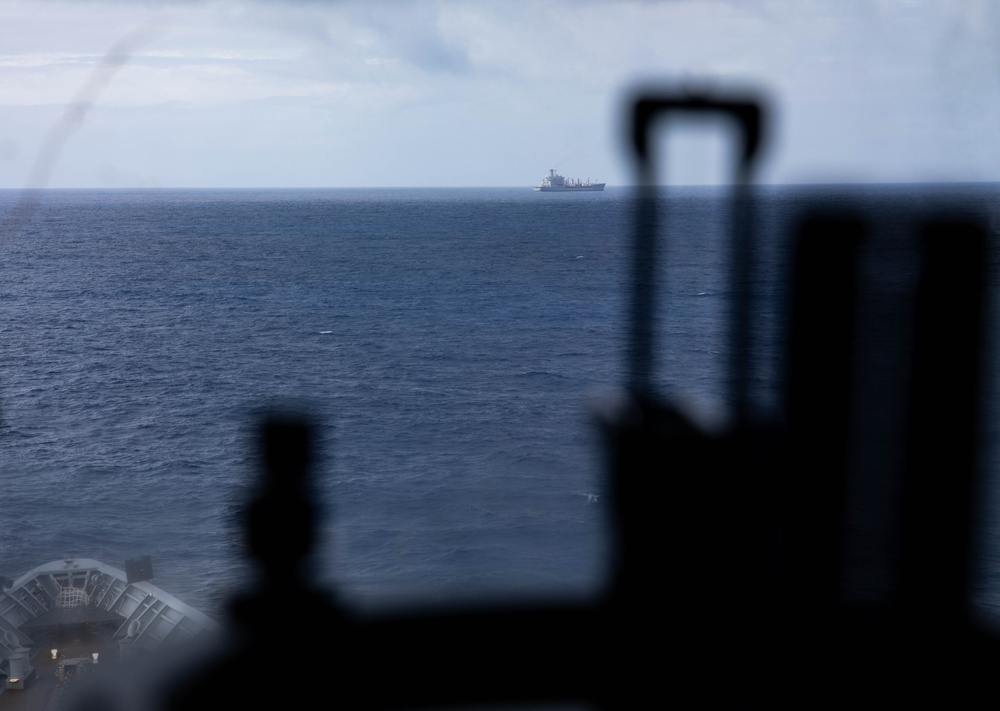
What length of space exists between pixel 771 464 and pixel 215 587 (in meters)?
20.6

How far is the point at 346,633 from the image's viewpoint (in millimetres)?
2059

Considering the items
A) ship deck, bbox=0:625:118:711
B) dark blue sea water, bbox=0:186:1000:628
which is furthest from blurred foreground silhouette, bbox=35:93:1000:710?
ship deck, bbox=0:625:118:711

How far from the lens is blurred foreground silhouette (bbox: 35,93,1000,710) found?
7.09 feet

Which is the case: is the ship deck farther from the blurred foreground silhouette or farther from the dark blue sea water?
the blurred foreground silhouette

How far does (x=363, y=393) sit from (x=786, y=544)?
35.9m

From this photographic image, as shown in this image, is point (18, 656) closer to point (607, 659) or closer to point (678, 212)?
point (607, 659)

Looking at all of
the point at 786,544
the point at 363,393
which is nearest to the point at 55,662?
the point at 786,544

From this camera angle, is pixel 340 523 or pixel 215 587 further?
pixel 340 523

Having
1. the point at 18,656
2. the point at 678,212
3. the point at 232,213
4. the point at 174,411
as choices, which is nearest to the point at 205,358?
the point at 174,411

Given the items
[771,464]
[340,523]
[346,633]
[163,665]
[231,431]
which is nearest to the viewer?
[163,665]

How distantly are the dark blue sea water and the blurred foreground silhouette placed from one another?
150 mm

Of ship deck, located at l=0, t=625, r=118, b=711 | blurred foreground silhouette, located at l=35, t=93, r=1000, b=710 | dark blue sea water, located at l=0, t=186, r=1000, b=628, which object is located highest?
blurred foreground silhouette, located at l=35, t=93, r=1000, b=710

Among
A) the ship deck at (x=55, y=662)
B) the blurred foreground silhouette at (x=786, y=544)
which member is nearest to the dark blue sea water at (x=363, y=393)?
the blurred foreground silhouette at (x=786, y=544)

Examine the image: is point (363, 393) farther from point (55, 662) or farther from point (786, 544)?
point (786, 544)
